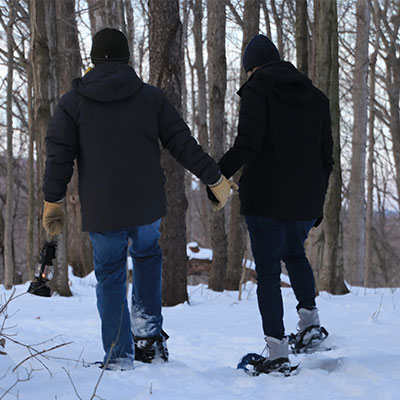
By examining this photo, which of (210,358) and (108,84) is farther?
(210,358)

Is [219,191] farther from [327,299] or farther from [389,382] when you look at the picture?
[327,299]

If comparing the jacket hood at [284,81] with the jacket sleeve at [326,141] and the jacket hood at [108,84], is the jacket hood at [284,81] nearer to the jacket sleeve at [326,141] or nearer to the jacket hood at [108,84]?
the jacket sleeve at [326,141]

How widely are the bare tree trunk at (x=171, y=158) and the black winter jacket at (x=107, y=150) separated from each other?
8.65ft

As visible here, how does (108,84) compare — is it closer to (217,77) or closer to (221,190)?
(221,190)

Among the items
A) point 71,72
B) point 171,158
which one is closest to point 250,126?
point 171,158

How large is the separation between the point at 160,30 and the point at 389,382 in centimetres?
426

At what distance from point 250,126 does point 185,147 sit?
40 cm

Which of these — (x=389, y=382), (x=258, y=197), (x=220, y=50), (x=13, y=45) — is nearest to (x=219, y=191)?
(x=258, y=197)

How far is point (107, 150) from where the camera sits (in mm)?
2885

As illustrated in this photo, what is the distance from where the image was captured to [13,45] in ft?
44.7

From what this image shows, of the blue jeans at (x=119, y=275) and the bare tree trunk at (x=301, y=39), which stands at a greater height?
the bare tree trunk at (x=301, y=39)

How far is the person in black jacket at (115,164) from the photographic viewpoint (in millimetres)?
2875

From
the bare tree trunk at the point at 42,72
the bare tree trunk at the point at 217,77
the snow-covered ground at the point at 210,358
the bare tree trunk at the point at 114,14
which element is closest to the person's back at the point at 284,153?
the snow-covered ground at the point at 210,358

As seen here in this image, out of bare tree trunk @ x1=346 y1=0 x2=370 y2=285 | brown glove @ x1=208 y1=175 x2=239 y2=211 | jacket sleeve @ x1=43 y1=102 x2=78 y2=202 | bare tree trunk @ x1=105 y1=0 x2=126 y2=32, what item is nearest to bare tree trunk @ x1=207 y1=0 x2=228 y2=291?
bare tree trunk @ x1=105 y1=0 x2=126 y2=32
